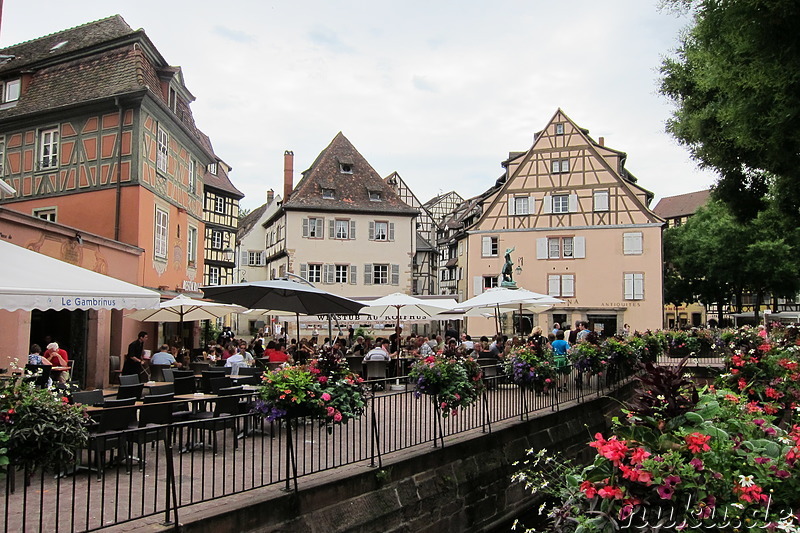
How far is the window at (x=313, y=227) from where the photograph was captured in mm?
45812

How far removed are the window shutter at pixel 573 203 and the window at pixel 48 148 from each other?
30.4 meters

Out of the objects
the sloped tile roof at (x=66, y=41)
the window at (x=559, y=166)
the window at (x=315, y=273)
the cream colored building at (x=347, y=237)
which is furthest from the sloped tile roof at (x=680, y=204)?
the sloped tile roof at (x=66, y=41)

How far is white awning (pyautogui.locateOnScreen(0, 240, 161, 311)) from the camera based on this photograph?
7.77 metres

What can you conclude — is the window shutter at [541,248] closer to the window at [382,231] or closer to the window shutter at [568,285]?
the window shutter at [568,285]

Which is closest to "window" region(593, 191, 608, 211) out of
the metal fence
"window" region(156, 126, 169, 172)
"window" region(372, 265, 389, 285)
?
"window" region(372, 265, 389, 285)

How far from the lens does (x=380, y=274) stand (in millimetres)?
46719

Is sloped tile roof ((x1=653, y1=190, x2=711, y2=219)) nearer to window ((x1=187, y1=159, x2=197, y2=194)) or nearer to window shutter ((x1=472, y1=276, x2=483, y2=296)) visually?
window shutter ((x1=472, y1=276, x2=483, y2=296))

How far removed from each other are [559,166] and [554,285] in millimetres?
7625

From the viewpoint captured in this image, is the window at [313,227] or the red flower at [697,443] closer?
the red flower at [697,443]

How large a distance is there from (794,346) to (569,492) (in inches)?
377

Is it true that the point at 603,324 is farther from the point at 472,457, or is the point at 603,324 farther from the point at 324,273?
the point at 472,457

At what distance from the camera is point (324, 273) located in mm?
46000

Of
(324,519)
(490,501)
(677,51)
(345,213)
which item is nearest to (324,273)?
(345,213)

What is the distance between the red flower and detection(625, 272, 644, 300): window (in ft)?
132
